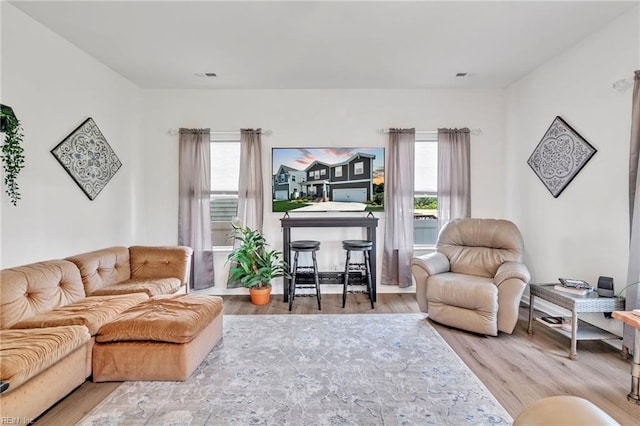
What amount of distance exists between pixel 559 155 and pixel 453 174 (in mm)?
1227

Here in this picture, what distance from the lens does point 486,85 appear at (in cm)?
443

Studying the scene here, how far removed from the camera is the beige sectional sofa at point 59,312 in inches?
70.3

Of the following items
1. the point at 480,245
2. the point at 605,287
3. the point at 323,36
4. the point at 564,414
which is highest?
the point at 323,36

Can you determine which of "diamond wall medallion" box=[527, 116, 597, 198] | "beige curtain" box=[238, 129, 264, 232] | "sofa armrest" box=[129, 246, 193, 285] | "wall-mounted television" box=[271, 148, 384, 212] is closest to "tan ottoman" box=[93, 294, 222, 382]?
"sofa armrest" box=[129, 246, 193, 285]

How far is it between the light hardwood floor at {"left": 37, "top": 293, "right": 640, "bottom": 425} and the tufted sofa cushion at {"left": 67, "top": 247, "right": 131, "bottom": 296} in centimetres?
102

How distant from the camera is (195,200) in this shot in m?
4.46

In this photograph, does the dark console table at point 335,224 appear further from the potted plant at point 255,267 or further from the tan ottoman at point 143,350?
the tan ottoman at point 143,350

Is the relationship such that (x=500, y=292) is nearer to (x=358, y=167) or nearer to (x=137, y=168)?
(x=358, y=167)

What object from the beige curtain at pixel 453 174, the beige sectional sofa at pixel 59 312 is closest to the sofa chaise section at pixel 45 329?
the beige sectional sofa at pixel 59 312

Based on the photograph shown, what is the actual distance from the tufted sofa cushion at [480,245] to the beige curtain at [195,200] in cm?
304

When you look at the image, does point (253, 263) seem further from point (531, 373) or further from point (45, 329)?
point (531, 373)

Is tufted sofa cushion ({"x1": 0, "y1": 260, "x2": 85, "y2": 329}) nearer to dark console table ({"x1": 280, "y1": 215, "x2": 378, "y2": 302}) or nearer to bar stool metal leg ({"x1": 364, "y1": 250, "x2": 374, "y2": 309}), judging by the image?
dark console table ({"x1": 280, "y1": 215, "x2": 378, "y2": 302})

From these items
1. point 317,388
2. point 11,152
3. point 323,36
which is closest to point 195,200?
point 11,152

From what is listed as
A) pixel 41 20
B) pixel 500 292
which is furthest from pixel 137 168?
pixel 500 292
